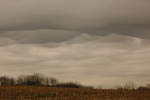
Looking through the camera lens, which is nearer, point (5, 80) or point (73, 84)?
point (73, 84)

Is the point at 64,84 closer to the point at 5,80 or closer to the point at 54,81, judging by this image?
the point at 54,81

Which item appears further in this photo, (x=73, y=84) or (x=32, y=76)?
(x=32, y=76)

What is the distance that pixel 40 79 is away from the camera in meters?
102

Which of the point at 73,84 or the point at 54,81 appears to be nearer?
the point at 73,84

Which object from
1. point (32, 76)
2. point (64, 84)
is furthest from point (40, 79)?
point (64, 84)

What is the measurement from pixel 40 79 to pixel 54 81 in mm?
7549

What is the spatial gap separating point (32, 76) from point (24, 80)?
4925 millimetres

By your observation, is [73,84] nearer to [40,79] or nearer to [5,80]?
[40,79]

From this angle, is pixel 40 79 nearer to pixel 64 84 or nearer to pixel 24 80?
pixel 24 80

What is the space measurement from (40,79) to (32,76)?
5.56 m

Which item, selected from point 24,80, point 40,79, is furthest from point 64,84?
point 24,80

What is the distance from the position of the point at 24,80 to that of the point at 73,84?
3099 centimetres

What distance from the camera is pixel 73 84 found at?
291ft

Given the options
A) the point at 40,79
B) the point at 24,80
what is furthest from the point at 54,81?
the point at 24,80
